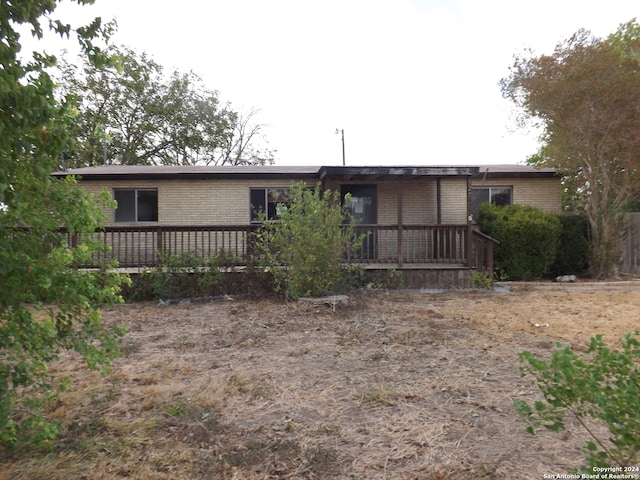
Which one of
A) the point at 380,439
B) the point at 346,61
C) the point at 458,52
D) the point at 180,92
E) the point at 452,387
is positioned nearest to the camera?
the point at 380,439

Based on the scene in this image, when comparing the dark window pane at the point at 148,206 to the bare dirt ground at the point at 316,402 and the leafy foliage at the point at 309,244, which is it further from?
the bare dirt ground at the point at 316,402

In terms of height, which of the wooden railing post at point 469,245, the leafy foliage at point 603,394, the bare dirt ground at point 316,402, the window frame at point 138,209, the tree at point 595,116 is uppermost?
the tree at point 595,116

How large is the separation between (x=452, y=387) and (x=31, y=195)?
11.1ft

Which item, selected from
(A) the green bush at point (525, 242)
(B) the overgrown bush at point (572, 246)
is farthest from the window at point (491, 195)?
(A) the green bush at point (525, 242)

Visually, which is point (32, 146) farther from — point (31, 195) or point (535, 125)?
point (535, 125)

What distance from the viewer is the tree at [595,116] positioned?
395 inches

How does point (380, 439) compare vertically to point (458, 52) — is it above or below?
below

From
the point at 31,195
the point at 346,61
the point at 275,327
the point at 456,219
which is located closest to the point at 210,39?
the point at 346,61

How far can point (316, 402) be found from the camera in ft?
10.9

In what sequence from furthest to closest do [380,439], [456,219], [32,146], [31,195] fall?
[456,219]
[380,439]
[31,195]
[32,146]

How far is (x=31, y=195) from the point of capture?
2.22m

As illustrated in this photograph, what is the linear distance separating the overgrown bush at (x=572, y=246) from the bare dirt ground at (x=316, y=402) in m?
5.24

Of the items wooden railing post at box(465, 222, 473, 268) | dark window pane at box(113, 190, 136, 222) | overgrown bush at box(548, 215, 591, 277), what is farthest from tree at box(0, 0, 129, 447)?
overgrown bush at box(548, 215, 591, 277)

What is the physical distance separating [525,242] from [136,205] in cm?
1061
